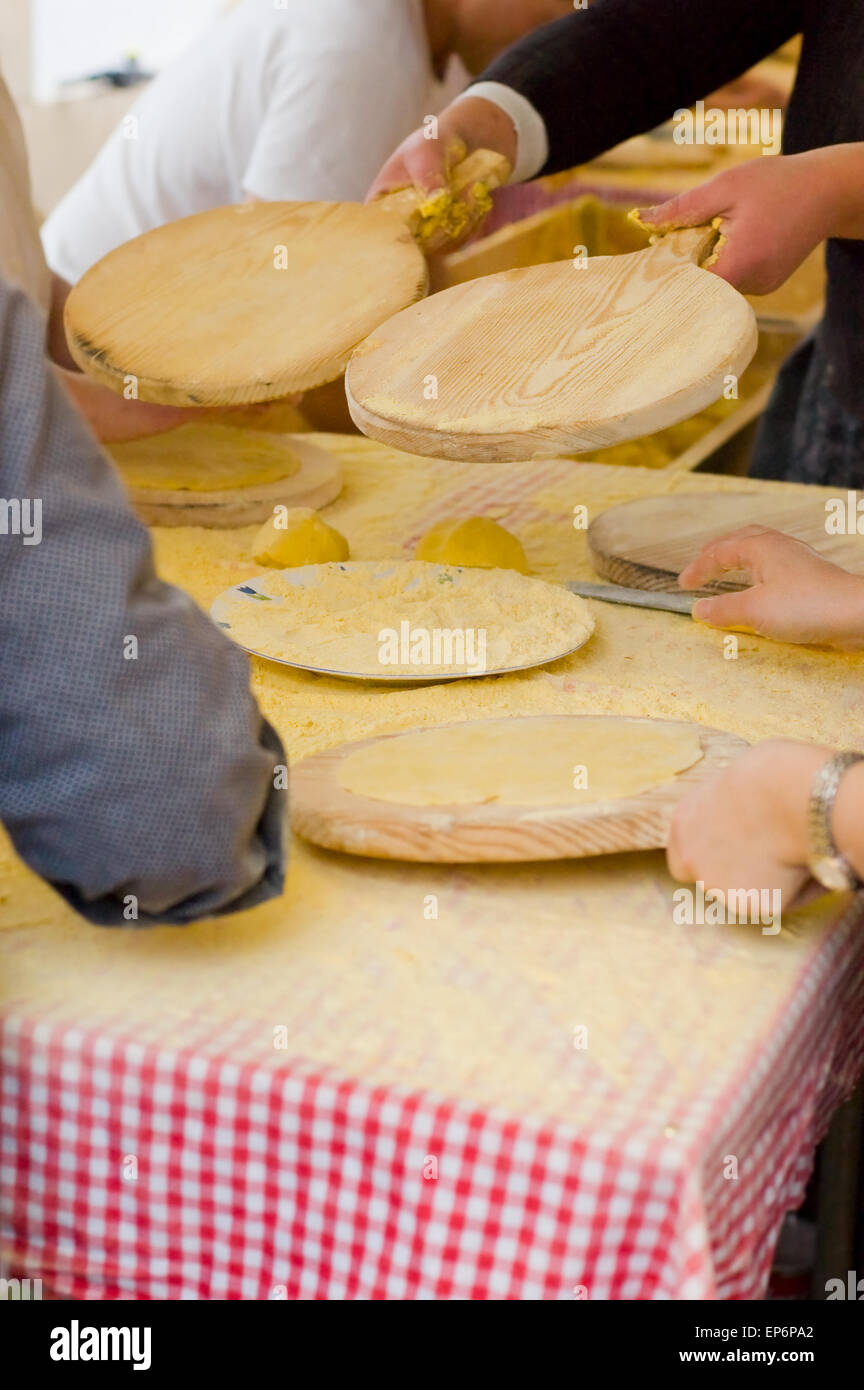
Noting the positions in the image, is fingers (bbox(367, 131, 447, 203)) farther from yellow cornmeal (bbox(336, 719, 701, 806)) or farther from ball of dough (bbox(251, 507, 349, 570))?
yellow cornmeal (bbox(336, 719, 701, 806))

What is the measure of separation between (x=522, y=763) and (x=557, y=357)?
1.54 ft

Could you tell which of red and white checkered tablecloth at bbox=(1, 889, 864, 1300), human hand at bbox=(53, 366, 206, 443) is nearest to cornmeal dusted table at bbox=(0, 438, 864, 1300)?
red and white checkered tablecloth at bbox=(1, 889, 864, 1300)

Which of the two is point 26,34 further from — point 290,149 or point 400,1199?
point 400,1199

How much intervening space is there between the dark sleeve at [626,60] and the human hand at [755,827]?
50.6 inches

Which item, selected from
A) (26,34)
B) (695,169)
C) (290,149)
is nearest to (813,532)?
(290,149)

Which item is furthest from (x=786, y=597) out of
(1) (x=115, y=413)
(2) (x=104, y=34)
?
(2) (x=104, y=34)

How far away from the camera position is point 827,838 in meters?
0.79

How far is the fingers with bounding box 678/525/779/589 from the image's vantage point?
1303 mm

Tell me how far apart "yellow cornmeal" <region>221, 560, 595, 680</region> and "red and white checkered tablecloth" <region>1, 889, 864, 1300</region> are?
1.60 ft

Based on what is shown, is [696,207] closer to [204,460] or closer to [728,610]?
[728,610]

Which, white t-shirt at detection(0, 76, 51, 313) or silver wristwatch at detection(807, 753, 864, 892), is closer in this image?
silver wristwatch at detection(807, 753, 864, 892)

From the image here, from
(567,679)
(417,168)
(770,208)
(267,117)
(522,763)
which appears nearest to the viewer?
(522,763)

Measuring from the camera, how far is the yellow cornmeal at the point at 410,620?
121 centimetres

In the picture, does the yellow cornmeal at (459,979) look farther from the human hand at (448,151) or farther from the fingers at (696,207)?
the human hand at (448,151)
